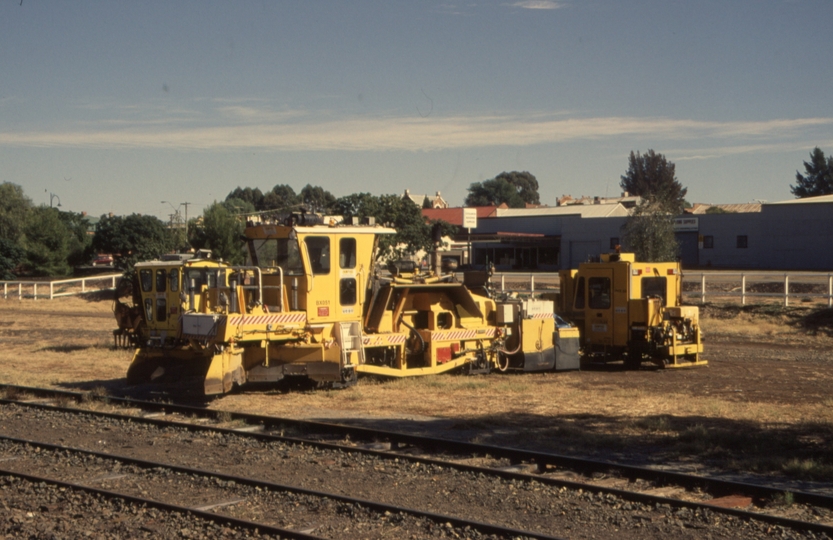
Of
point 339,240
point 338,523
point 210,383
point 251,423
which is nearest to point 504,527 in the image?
point 338,523

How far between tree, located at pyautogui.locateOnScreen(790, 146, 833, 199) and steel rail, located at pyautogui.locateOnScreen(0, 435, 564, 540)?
126 m

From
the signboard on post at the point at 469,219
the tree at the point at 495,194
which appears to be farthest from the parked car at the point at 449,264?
the tree at the point at 495,194

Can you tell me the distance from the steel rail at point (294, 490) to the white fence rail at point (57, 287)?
1520 inches

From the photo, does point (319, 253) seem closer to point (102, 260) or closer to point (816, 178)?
point (102, 260)

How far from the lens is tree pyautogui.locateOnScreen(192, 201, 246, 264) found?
49219 millimetres

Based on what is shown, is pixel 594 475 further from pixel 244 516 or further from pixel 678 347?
pixel 678 347

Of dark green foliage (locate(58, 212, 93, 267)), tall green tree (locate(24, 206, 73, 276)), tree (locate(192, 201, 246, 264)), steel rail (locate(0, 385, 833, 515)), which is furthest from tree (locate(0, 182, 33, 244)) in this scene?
steel rail (locate(0, 385, 833, 515))

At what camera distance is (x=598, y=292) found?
1991cm

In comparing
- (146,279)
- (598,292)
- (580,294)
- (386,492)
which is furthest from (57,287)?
(386,492)

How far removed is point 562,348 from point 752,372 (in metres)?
4.03

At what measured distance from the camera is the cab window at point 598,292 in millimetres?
19734

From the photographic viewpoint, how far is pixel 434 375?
693 inches

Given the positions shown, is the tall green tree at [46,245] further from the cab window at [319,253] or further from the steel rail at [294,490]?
the steel rail at [294,490]

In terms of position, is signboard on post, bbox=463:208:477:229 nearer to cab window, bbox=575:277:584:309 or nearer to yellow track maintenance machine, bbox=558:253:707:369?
yellow track maintenance machine, bbox=558:253:707:369
